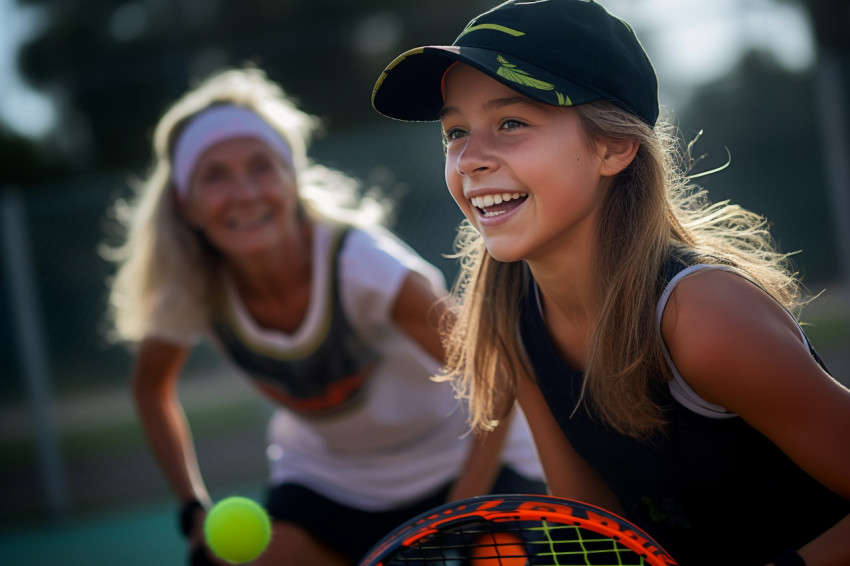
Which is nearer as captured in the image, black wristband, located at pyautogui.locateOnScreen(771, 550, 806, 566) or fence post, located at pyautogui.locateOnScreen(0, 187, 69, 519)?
black wristband, located at pyautogui.locateOnScreen(771, 550, 806, 566)

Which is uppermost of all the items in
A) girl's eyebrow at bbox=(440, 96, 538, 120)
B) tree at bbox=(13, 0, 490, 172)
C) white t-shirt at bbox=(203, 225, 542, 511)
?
tree at bbox=(13, 0, 490, 172)

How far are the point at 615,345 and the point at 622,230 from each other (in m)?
0.25

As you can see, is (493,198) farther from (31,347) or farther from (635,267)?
(31,347)

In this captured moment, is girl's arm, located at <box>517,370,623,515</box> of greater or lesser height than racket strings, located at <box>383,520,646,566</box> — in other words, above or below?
above

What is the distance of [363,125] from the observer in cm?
1178

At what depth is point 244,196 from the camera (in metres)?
2.98

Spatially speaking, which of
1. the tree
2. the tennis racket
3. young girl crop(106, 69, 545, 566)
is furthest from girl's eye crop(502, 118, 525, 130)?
the tree

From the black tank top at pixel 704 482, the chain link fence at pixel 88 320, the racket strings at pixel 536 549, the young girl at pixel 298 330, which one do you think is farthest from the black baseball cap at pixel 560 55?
the chain link fence at pixel 88 320

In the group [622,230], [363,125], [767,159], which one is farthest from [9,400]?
[622,230]

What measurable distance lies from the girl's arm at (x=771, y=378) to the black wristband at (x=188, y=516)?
1864 millimetres

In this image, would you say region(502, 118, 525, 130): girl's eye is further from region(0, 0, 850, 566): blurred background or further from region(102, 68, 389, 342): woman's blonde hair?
region(0, 0, 850, 566): blurred background

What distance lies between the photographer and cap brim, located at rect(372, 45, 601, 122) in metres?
1.75

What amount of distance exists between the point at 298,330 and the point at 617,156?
4.71 feet

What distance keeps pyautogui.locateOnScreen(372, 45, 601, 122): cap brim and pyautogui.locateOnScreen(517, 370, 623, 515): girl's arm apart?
0.70 metres
